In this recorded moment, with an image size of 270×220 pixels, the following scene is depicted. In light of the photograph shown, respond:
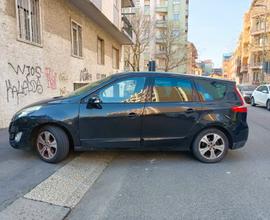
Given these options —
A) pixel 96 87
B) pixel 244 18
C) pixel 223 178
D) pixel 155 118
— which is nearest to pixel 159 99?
pixel 155 118

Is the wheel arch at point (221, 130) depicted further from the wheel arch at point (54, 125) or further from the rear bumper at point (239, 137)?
the wheel arch at point (54, 125)

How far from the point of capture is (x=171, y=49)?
1761 inches

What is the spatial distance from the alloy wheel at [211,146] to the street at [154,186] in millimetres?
197

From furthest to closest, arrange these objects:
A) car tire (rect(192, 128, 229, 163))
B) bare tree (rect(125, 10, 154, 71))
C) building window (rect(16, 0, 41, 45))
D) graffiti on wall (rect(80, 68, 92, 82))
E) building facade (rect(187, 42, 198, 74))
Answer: building facade (rect(187, 42, 198, 74)), bare tree (rect(125, 10, 154, 71)), graffiti on wall (rect(80, 68, 92, 82)), building window (rect(16, 0, 41, 45)), car tire (rect(192, 128, 229, 163))

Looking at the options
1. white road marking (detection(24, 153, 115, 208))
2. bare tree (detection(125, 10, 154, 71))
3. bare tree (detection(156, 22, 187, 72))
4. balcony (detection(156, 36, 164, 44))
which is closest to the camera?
white road marking (detection(24, 153, 115, 208))

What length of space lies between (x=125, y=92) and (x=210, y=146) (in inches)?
75.4

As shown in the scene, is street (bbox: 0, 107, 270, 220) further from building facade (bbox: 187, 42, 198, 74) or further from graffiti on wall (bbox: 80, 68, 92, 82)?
building facade (bbox: 187, 42, 198, 74)

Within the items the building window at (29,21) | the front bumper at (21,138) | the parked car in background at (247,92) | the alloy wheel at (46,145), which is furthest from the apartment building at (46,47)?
the parked car in background at (247,92)

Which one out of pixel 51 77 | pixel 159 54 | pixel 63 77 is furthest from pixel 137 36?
pixel 51 77

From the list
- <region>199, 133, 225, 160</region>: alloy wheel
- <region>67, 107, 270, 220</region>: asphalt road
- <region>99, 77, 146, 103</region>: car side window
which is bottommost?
<region>67, 107, 270, 220</region>: asphalt road

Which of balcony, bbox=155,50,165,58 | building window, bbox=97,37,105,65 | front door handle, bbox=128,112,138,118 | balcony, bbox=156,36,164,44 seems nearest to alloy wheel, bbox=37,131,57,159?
front door handle, bbox=128,112,138,118

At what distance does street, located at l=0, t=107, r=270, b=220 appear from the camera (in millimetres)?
3078

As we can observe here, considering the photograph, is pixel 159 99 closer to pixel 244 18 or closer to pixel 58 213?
pixel 58 213

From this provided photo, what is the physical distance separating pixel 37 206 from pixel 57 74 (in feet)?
24.9
